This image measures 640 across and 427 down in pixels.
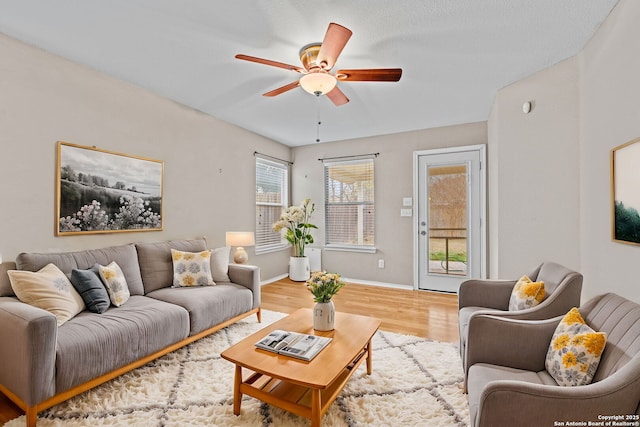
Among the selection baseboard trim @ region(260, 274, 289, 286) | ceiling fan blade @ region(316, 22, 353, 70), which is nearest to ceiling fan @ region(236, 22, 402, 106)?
ceiling fan blade @ region(316, 22, 353, 70)

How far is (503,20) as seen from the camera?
6.88ft

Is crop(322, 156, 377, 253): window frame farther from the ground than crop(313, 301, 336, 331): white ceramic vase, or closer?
farther from the ground

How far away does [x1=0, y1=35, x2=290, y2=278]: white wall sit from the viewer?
7.72 ft

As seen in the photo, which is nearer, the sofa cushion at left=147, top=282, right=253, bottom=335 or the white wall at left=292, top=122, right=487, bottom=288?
the sofa cushion at left=147, top=282, right=253, bottom=335

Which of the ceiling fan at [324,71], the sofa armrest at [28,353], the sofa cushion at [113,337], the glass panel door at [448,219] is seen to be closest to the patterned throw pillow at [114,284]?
the sofa cushion at [113,337]

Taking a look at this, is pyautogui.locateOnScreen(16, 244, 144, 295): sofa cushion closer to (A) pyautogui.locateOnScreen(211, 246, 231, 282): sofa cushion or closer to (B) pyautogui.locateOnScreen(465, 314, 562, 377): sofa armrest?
(A) pyautogui.locateOnScreen(211, 246, 231, 282): sofa cushion

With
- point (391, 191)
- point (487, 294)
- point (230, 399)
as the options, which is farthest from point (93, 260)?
point (391, 191)

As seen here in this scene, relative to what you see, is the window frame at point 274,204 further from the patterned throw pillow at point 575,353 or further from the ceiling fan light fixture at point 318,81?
the patterned throw pillow at point 575,353

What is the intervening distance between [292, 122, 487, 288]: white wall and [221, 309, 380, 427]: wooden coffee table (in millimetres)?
2961

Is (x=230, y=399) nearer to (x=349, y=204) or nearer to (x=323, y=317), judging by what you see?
(x=323, y=317)

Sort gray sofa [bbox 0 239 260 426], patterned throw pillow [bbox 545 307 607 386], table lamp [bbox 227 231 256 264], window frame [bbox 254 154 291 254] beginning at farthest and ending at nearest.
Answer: window frame [bbox 254 154 291 254]
table lamp [bbox 227 231 256 264]
gray sofa [bbox 0 239 260 426]
patterned throw pillow [bbox 545 307 607 386]

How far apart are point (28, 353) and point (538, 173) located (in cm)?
411

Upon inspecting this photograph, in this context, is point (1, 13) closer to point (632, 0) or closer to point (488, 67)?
point (488, 67)

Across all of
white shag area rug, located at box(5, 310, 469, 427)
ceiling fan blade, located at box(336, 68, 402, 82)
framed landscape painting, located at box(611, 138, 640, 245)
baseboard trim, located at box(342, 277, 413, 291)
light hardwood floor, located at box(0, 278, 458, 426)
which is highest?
ceiling fan blade, located at box(336, 68, 402, 82)
